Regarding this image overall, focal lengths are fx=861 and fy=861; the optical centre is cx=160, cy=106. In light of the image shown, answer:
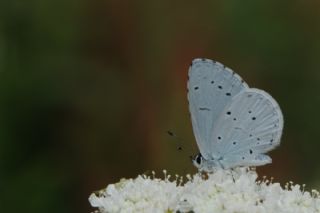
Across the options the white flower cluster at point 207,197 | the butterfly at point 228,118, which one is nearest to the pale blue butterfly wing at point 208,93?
the butterfly at point 228,118

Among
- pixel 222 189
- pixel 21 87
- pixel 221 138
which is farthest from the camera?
pixel 21 87

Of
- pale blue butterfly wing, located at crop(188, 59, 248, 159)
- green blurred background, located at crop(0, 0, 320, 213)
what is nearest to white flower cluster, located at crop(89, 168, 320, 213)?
pale blue butterfly wing, located at crop(188, 59, 248, 159)

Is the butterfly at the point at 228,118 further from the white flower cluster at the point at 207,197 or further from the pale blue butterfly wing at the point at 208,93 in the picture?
the white flower cluster at the point at 207,197

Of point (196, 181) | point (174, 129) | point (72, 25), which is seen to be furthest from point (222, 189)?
point (72, 25)

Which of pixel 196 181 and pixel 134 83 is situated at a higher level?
pixel 134 83

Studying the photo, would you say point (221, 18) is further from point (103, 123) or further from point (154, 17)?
point (103, 123)

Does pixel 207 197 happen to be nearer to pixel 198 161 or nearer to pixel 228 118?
pixel 198 161

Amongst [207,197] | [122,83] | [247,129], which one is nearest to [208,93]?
[247,129]
